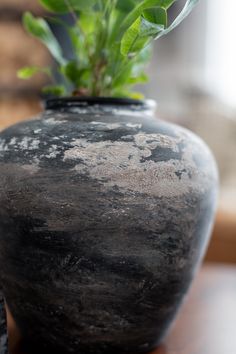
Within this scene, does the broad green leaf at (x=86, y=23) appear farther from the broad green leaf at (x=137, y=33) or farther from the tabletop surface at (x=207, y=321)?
the tabletop surface at (x=207, y=321)

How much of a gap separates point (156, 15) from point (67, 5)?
0.16 meters

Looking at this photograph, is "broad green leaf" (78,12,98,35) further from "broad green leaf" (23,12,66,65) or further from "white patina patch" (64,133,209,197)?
"white patina patch" (64,133,209,197)

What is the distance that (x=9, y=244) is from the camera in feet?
1.63

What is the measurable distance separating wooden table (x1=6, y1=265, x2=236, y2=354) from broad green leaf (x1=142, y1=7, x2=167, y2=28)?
388 mm

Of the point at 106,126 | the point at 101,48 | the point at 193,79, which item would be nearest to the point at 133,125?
the point at 106,126

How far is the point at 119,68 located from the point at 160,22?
112 millimetres

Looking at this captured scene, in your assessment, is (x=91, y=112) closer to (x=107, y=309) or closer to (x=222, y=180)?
(x=107, y=309)

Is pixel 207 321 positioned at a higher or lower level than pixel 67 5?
lower

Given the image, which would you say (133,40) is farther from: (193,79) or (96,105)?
(193,79)

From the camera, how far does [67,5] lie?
1.87ft

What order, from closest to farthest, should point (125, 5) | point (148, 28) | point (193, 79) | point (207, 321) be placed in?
point (148, 28) → point (125, 5) → point (207, 321) → point (193, 79)

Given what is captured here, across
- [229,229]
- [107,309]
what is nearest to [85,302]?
[107,309]

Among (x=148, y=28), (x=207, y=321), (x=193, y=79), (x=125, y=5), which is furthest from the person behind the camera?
(x=193, y=79)

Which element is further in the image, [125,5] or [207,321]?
[207,321]
